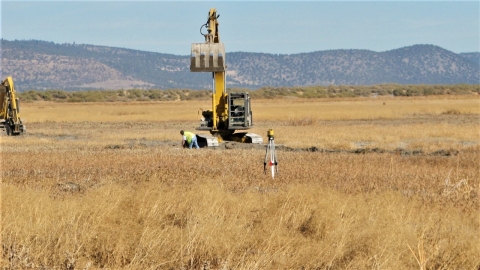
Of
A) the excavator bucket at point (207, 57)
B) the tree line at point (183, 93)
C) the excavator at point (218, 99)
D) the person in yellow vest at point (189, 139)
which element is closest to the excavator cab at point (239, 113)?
the excavator at point (218, 99)

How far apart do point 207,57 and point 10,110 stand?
45.8 ft

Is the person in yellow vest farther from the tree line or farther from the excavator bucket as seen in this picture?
the tree line

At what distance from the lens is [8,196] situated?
1102cm

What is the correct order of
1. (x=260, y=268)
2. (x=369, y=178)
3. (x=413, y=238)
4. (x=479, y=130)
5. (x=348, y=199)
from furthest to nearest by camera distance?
(x=479, y=130)
(x=369, y=178)
(x=348, y=199)
(x=413, y=238)
(x=260, y=268)

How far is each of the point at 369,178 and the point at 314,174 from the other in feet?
4.15

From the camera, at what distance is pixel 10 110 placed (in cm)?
3519

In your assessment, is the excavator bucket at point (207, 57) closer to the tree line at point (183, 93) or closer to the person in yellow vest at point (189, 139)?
the person in yellow vest at point (189, 139)

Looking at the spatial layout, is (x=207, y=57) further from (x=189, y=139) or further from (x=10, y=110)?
(x=10, y=110)

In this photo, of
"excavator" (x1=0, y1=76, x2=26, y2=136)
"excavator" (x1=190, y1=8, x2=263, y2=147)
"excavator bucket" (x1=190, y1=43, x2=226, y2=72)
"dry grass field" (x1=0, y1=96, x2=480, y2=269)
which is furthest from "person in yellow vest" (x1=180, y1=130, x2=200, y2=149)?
"excavator" (x1=0, y1=76, x2=26, y2=136)

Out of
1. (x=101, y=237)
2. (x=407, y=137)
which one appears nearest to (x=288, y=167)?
(x=101, y=237)

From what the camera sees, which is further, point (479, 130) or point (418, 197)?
point (479, 130)

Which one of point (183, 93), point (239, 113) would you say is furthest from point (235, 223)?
point (183, 93)

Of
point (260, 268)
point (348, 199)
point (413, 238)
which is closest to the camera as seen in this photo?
point (260, 268)

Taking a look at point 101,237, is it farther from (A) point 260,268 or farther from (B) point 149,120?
(B) point 149,120
